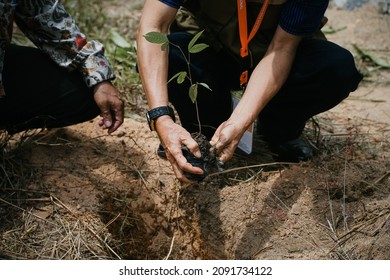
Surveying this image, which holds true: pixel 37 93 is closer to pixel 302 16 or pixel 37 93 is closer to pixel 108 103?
pixel 108 103

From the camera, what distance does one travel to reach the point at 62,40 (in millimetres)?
2256

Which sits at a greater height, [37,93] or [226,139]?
[226,139]

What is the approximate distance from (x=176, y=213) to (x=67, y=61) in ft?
2.39

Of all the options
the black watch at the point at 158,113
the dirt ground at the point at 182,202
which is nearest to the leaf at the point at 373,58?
the dirt ground at the point at 182,202

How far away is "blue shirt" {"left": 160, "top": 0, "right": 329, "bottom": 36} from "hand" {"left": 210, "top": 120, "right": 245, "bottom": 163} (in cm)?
40

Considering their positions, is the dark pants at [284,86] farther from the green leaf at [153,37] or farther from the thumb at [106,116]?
the green leaf at [153,37]

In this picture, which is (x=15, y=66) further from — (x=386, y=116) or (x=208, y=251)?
(x=386, y=116)

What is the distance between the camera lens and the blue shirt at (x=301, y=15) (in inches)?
77.2

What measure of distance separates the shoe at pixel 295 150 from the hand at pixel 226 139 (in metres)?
0.56

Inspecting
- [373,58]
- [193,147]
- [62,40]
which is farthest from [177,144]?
[373,58]

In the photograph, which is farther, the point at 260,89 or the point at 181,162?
the point at 260,89

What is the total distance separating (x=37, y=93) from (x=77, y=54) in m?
0.22

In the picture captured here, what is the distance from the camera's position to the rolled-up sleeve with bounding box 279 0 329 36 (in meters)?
1.96

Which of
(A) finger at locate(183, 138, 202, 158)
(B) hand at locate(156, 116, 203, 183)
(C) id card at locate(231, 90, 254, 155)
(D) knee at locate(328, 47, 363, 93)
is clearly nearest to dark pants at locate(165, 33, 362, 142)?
(D) knee at locate(328, 47, 363, 93)
